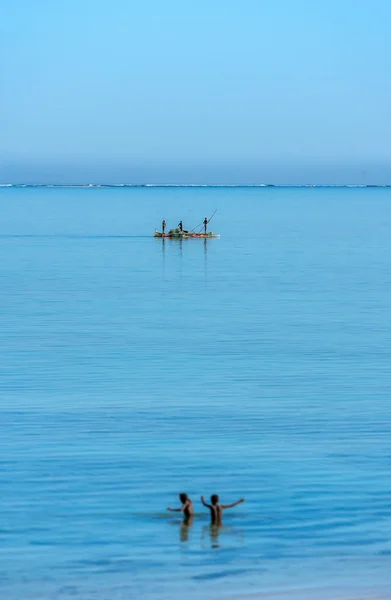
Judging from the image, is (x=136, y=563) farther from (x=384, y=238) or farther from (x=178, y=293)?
(x=384, y=238)

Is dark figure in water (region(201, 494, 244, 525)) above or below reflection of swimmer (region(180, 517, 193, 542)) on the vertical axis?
above

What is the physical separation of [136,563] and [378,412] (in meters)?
12.9

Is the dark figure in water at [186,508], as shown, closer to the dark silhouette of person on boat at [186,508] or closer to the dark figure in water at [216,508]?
the dark silhouette of person on boat at [186,508]

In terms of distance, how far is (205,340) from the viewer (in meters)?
43.0

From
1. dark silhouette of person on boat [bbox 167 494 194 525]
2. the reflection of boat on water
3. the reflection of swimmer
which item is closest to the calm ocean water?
the reflection of swimmer

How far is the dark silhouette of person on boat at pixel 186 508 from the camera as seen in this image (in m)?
21.4

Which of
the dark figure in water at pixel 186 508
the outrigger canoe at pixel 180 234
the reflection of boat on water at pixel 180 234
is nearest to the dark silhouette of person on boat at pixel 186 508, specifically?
the dark figure in water at pixel 186 508

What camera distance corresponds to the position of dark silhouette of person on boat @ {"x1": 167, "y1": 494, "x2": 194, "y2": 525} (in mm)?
21391

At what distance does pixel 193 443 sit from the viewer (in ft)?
90.0

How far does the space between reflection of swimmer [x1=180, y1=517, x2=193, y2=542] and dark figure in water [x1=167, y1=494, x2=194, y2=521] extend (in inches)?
1.7

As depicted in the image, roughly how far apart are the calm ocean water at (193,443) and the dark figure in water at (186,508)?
243mm

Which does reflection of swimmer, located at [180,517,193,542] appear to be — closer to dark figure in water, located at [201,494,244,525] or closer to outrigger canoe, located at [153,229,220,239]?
dark figure in water, located at [201,494,244,525]

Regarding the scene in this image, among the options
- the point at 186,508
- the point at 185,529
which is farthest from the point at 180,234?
the point at 185,529

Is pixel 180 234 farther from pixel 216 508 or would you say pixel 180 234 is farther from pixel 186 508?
pixel 216 508
